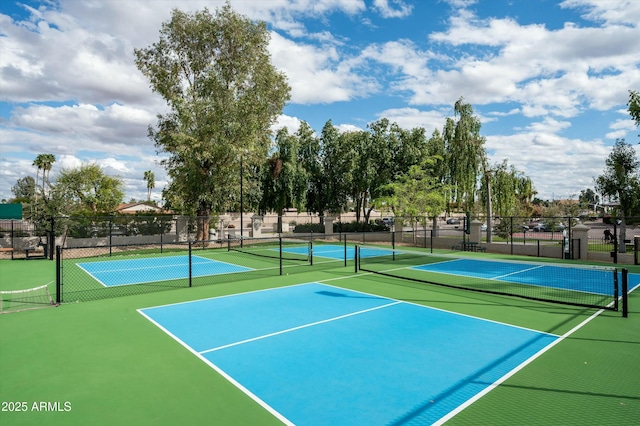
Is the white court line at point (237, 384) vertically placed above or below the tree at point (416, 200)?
below

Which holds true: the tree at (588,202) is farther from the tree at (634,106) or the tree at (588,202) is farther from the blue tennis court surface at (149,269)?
the blue tennis court surface at (149,269)

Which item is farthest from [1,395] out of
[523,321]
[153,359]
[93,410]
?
[523,321]

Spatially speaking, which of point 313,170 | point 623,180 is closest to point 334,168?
point 313,170

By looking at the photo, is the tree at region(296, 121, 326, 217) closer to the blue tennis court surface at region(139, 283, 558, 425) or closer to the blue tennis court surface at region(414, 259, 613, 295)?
the blue tennis court surface at region(414, 259, 613, 295)

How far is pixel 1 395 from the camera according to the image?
540 cm

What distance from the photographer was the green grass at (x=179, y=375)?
4805mm

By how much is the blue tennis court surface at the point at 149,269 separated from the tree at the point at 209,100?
29.7ft

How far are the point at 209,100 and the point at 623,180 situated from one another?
30.2 metres

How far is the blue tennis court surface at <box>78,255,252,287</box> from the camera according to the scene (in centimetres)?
1498

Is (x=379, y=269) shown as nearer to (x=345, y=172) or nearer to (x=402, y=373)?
(x=402, y=373)

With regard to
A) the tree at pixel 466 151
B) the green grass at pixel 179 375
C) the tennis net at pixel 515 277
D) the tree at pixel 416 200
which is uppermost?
the tree at pixel 466 151

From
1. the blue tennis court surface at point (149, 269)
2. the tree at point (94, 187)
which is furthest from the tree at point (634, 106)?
the tree at point (94, 187)

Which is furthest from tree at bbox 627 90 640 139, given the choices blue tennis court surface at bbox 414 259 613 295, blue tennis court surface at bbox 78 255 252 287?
blue tennis court surface at bbox 78 255 252 287

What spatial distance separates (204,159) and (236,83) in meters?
7.09
